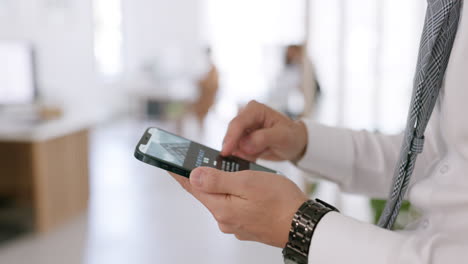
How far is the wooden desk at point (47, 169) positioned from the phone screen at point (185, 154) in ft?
6.36

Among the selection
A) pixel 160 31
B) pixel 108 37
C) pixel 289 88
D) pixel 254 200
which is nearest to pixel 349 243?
pixel 254 200

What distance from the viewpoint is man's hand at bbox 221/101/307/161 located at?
2.77ft

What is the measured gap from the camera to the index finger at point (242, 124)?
2.68ft

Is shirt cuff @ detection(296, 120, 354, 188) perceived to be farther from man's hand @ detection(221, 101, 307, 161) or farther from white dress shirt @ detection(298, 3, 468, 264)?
white dress shirt @ detection(298, 3, 468, 264)

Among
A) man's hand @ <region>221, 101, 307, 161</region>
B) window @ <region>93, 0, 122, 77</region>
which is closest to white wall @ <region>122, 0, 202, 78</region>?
window @ <region>93, 0, 122, 77</region>

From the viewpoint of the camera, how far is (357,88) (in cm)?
215

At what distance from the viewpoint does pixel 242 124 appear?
33.2 inches

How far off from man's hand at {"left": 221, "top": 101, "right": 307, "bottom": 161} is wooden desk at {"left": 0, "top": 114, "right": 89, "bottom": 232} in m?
1.95

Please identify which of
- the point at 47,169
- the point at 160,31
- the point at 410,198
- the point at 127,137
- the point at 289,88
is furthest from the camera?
the point at 160,31

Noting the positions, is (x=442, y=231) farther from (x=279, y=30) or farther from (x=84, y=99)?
(x=279, y=30)

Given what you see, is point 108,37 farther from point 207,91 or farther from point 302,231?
point 302,231

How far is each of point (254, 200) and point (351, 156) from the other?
373 millimetres

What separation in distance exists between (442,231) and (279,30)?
6913mm

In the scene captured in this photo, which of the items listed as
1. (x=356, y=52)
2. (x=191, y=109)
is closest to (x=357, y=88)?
(x=356, y=52)
